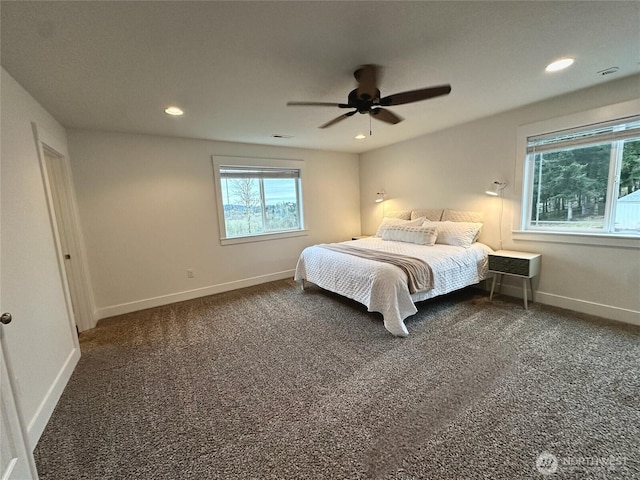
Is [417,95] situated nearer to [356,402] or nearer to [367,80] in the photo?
[367,80]

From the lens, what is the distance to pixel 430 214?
430cm

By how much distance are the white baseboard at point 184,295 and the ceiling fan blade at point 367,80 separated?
10.9ft

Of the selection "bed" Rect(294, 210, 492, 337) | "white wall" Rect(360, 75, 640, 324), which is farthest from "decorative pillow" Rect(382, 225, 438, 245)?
"white wall" Rect(360, 75, 640, 324)

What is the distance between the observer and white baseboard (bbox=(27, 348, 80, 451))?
1584mm

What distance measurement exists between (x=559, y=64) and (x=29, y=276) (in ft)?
14.0

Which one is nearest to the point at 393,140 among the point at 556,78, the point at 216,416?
the point at 556,78

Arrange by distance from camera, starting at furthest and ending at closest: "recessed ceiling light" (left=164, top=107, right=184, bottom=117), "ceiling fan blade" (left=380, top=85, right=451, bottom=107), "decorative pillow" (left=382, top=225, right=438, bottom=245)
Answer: "decorative pillow" (left=382, top=225, right=438, bottom=245)
"recessed ceiling light" (left=164, top=107, right=184, bottom=117)
"ceiling fan blade" (left=380, top=85, right=451, bottom=107)

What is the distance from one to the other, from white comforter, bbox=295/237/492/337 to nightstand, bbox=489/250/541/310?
180mm

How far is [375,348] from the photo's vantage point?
244 centimetres

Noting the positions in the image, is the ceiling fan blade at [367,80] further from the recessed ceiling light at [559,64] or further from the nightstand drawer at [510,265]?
the nightstand drawer at [510,265]

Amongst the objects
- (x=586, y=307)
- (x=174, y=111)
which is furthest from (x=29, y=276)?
(x=586, y=307)

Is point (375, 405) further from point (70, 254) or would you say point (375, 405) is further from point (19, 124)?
point (70, 254)

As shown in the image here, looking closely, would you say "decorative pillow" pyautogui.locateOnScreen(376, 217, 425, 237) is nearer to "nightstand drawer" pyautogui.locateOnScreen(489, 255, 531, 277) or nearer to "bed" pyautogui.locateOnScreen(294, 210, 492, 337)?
"bed" pyautogui.locateOnScreen(294, 210, 492, 337)

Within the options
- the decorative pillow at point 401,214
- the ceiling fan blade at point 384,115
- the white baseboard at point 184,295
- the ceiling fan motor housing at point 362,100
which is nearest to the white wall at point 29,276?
the white baseboard at point 184,295
